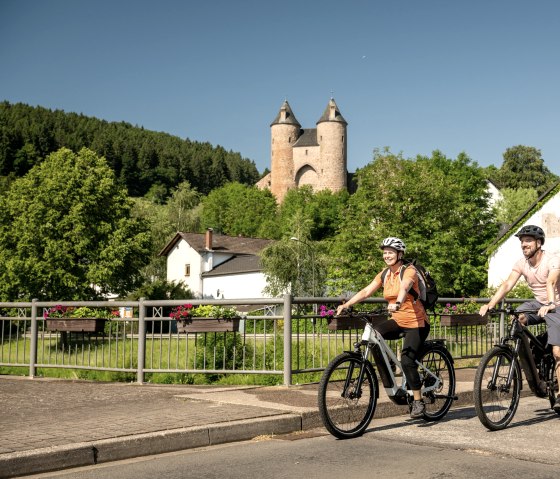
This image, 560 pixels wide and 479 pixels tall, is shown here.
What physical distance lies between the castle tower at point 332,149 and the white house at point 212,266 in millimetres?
51871

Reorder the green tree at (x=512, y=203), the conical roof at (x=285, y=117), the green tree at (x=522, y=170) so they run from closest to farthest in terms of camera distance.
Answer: the green tree at (x=512, y=203) → the green tree at (x=522, y=170) → the conical roof at (x=285, y=117)

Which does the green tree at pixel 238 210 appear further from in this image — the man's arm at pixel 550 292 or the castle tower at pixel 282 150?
the man's arm at pixel 550 292

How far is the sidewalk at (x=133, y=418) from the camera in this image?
5832 mm

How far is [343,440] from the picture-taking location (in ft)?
22.4

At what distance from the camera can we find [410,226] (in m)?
51.3

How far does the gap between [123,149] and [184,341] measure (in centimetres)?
14056

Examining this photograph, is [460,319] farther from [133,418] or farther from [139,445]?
[139,445]

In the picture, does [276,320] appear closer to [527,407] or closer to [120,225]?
[527,407]

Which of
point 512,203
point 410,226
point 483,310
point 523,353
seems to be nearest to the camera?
point 483,310

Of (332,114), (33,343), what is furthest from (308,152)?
(33,343)

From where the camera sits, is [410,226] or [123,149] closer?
[410,226]

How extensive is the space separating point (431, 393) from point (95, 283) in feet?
127

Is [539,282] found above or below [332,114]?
below

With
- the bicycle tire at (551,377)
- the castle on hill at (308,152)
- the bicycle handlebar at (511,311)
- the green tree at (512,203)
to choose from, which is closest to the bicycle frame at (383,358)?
the bicycle handlebar at (511,311)
